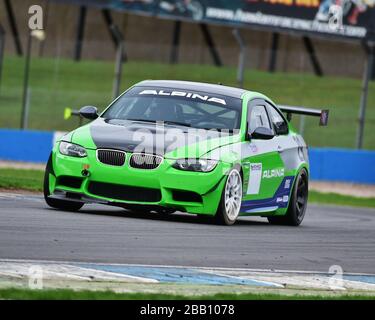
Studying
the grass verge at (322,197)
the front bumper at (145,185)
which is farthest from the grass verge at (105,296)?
the grass verge at (322,197)

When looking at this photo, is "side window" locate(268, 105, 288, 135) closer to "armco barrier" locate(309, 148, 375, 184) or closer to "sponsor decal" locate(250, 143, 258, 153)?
"sponsor decal" locate(250, 143, 258, 153)

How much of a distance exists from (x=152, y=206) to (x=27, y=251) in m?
3.28

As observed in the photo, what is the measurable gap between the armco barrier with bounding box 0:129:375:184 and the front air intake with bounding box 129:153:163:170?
15235 mm

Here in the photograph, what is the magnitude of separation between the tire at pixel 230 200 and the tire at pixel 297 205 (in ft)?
5.81

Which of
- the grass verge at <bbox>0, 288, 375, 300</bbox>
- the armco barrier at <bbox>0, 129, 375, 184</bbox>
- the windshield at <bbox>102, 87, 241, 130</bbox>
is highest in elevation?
the grass verge at <bbox>0, 288, 375, 300</bbox>

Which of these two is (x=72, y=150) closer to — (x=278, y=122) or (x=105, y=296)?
(x=278, y=122)

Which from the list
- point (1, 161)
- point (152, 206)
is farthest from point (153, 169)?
point (1, 161)

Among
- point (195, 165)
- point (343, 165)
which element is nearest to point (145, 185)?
point (195, 165)

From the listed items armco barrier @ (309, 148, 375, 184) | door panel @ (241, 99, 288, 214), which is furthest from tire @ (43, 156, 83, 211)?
armco barrier @ (309, 148, 375, 184)

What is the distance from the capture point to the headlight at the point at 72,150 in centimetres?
1284

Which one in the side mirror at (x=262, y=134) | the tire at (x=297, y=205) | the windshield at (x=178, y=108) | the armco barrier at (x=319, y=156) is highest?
the windshield at (x=178, y=108)

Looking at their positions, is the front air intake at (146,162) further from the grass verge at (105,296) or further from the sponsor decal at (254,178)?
the grass verge at (105,296)

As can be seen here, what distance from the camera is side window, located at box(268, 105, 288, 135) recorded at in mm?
14950
